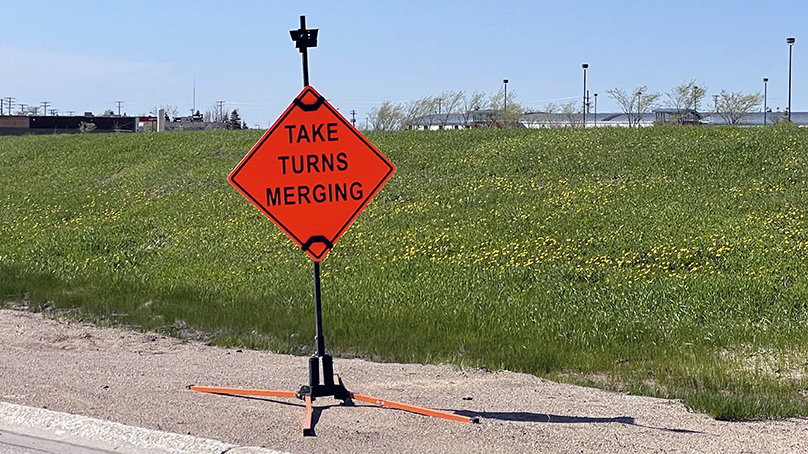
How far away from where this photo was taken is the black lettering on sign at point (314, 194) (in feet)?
23.2

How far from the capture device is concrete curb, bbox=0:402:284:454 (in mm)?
5520

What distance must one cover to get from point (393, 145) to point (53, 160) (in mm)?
13532

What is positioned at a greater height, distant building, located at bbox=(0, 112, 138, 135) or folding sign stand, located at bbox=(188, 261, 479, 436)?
distant building, located at bbox=(0, 112, 138, 135)

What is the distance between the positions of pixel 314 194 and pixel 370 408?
1659 mm

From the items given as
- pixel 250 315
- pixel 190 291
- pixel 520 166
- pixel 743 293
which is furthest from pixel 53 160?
pixel 743 293

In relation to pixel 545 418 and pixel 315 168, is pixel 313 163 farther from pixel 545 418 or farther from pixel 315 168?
pixel 545 418

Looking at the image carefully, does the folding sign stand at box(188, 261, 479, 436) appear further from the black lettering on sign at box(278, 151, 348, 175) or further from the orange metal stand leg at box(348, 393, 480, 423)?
the black lettering on sign at box(278, 151, 348, 175)

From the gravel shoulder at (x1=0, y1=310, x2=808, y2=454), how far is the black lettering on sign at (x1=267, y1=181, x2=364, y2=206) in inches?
55.0

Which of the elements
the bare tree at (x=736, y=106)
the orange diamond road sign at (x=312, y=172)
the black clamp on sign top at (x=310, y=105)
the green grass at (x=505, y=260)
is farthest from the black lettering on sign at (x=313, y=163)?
the bare tree at (x=736, y=106)

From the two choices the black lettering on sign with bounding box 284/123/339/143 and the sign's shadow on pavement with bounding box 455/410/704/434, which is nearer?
the sign's shadow on pavement with bounding box 455/410/704/434

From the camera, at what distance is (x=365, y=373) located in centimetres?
797

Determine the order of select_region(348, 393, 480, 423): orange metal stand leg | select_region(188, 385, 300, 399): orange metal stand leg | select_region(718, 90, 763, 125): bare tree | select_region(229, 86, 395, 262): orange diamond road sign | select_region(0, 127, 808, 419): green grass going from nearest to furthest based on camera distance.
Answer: select_region(348, 393, 480, 423): orange metal stand leg
select_region(188, 385, 300, 399): orange metal stand leg
select_region(229, 86, 395, 262): orange diamond road sign
select_region(0, 127, 808, 419): green grass
select_region(718, 90, 763, 125): bare tree

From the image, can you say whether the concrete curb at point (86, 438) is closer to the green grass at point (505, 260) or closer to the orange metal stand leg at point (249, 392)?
the orange metal stand leg at point (249, 392)

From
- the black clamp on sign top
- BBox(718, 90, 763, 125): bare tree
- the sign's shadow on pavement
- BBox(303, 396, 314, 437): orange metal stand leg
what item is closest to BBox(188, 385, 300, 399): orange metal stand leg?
BBox(303, 396, 314, 437): orange metal stand leg
